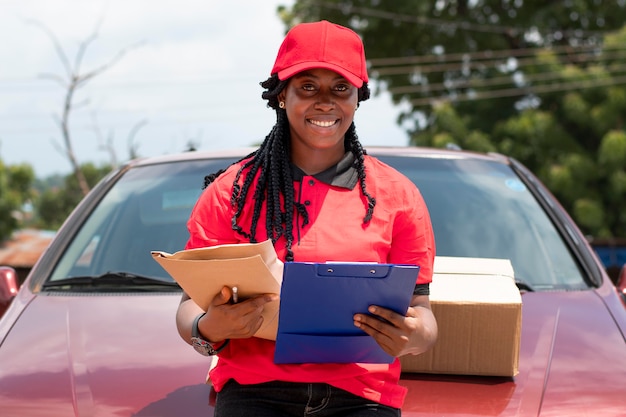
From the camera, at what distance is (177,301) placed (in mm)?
3291

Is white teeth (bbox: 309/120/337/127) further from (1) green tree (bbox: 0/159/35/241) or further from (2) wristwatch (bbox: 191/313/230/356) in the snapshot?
(1) green tree (bbox: 0/159/35/241)

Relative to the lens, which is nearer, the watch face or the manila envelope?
the manila envelope

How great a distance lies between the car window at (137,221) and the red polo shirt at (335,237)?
52.7 inches

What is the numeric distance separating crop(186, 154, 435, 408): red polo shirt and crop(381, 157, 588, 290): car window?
1222 mm

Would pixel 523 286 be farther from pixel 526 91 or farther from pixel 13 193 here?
pixel 13 193

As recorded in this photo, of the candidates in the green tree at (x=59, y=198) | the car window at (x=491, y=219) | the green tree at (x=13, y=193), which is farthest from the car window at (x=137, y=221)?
the green tree at (x=13, y=193)

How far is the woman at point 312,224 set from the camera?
2.22 m

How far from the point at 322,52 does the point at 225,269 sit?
58 centimetres

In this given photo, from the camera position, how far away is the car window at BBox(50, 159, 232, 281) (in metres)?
3.68

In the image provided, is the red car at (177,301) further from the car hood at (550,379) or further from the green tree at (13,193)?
the green tree at (13,193)

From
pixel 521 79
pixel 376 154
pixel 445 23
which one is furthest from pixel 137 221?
pixel 445 23

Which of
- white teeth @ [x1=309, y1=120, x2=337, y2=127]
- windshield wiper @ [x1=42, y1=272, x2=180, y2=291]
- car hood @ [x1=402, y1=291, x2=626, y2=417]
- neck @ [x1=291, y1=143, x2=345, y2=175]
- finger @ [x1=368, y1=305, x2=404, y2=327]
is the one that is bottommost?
car hood @ [x1=402, y1=291, x2=626, y2=417]

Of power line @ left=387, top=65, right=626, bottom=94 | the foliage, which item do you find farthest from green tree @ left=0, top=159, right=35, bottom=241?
power line @ left=387, top=65, right=626, bottom=94

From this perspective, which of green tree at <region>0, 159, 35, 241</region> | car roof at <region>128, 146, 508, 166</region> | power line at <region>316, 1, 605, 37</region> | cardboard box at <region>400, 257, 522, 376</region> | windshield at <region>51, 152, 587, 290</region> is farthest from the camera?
green tree at <region>0, 159, 35, 241</region>
